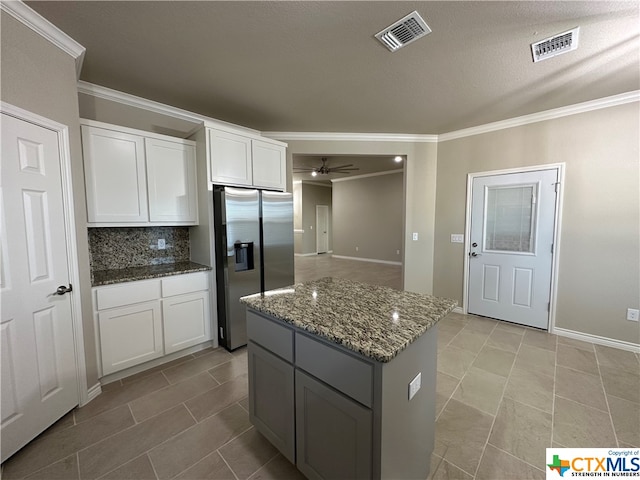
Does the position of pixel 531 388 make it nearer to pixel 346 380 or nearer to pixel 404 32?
pixel 346 380

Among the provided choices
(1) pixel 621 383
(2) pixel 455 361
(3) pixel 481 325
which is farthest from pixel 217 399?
(1) pixel 621 383

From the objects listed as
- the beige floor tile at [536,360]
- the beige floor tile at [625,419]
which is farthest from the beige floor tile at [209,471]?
the beige floor tile at [536,360]

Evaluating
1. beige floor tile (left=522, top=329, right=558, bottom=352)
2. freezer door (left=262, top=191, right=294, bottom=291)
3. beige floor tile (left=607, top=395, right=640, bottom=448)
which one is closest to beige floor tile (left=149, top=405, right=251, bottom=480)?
freezer door (left=262, top=191, right=294, bottom=291)

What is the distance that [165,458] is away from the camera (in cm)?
159

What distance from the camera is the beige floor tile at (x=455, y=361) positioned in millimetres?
2504

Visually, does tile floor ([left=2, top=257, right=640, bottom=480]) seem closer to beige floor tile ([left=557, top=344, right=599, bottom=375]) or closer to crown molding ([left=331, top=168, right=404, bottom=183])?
beige floor tile ([left=557, top=344, right=599, bottom=375])

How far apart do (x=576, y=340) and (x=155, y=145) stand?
16.6ft

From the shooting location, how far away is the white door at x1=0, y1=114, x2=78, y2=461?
5.00 feet

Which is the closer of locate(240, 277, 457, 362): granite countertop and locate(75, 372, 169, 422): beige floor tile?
locate(240, 277, 457, 362): granite countertop

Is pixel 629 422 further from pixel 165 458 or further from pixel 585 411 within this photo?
pixel 165 458

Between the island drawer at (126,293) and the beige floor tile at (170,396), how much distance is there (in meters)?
0.79

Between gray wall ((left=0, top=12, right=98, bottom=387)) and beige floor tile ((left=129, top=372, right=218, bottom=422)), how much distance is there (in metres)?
0.45

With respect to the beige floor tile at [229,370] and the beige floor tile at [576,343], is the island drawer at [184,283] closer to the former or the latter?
the beige floor tile at [229,370]

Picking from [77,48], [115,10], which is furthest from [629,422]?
[77,48]
